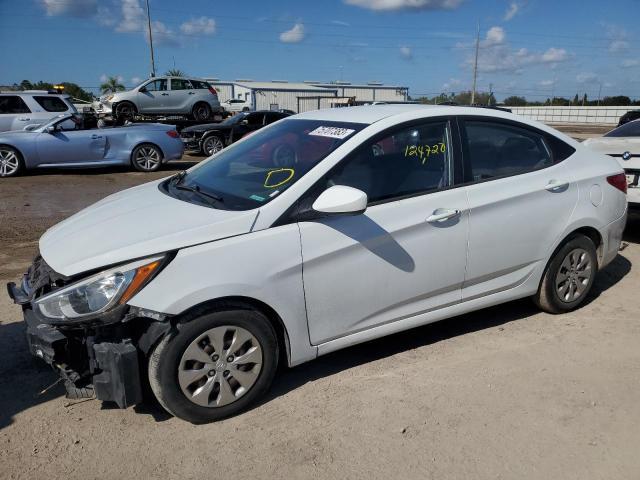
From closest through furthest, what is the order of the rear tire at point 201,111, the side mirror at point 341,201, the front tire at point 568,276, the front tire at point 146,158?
the side mirror at point 341,201
the front tire at point 568,276
the front tire at point 146,158
the rear tire at point 201,111

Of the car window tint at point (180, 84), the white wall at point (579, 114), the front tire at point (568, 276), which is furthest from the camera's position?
the white wall at point (579, 114)

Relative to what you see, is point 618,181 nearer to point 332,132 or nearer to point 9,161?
point 332,132

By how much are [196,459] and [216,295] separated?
835 mm

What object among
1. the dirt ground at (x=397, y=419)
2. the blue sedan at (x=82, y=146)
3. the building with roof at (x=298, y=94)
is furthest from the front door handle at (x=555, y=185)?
the building with roof at (x=298, y=94)

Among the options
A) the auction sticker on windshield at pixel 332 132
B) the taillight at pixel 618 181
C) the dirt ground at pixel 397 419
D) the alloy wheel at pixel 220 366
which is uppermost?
the auction sticker on windshield at pixel 332 132

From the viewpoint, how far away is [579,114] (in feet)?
181

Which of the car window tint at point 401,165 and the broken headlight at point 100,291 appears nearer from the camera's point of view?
the broken headlight at point 100,291

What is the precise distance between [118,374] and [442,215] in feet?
7.11

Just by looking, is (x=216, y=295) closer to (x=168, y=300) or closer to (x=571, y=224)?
(x=168, y=300)

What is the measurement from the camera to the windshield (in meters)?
3.39

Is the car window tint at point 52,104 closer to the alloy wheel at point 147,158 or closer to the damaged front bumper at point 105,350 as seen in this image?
the alloy wheel at point 147,158

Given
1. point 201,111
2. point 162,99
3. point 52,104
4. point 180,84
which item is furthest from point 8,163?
point 201,111

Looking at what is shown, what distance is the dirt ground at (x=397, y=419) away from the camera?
9.17 ft

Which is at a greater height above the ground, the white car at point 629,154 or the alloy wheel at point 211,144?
the white car at point 629,154
